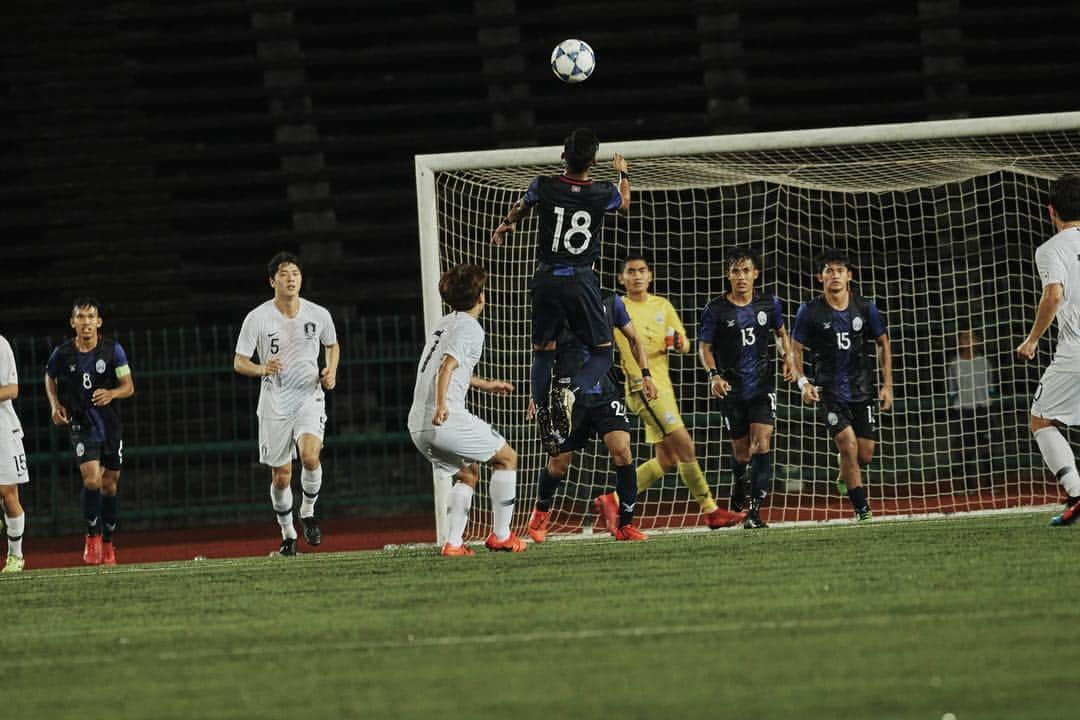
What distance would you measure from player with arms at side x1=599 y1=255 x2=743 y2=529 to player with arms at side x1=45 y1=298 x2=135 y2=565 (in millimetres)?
3819

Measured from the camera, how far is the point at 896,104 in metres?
16.5

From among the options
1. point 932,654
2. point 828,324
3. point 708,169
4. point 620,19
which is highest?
point 620,19

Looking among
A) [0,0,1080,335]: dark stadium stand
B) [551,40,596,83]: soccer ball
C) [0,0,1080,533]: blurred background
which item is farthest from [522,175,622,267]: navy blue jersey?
[0,0,1080,335]: dark stadium stand

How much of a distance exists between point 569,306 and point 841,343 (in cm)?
239

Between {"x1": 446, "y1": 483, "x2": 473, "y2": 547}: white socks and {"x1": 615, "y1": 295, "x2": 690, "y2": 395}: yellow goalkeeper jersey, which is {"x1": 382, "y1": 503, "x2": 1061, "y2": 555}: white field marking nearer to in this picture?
{"x1": 446, "y1": 483, "x2": 473, "y2": 547}: white socks

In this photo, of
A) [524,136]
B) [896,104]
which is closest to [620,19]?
[524,136]

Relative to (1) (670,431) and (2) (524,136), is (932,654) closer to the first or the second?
(1) (670,431)

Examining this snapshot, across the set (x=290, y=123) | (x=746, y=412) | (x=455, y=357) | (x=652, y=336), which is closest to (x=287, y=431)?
(x=652, y=336)

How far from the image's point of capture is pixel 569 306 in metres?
9.62

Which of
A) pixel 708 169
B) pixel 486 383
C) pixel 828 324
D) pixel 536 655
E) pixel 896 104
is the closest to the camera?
pixel 536 655

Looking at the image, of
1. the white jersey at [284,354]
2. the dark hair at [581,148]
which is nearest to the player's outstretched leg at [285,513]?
the white jersey at [284,354]

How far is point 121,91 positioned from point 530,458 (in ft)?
22.0

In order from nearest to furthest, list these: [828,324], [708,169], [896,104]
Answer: [828,324] → [708,169] → [896,104]

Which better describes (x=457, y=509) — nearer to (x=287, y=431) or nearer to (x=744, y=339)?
(x=287, y=431)
